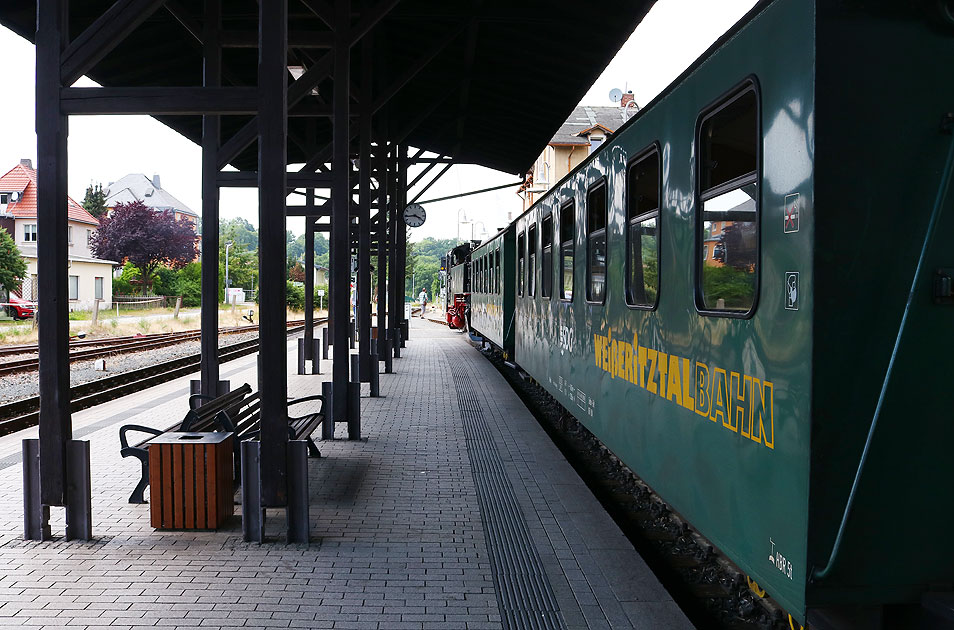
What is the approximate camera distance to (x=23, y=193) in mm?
55688

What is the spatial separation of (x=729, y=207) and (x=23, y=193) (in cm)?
6198

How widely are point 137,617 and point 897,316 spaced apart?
372cm

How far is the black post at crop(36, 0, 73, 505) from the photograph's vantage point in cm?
517

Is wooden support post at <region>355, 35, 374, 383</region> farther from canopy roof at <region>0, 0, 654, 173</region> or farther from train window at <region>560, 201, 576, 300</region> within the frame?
train window at <region>560, 201, 576, 300</region>

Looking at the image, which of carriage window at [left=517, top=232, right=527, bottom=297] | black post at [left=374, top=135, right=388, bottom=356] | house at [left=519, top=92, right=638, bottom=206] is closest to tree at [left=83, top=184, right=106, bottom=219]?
house at [left=519, top=92, right=638, bottom=206]

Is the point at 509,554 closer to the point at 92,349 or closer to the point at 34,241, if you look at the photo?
the point at 92,349

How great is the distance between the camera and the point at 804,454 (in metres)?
2.91

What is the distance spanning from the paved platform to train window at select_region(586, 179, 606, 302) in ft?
5.51

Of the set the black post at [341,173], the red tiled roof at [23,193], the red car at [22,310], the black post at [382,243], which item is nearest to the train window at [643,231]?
the black post at [341,173]

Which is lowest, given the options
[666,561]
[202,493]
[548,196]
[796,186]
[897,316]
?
[666,561]

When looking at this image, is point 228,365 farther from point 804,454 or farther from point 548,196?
point 804,454

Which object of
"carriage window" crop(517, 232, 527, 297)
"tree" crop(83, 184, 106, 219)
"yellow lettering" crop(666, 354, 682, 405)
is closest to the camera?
"yellow lettering" crop(666, 354, 682, 405)

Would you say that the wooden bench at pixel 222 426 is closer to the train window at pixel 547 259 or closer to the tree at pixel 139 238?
the train window at pixel 547 259

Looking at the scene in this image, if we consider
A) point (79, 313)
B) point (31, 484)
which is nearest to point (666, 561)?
point (31, 484)
